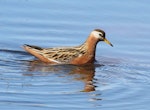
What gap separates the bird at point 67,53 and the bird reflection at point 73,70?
0.21 metres

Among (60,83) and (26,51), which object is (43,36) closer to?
(26,51)

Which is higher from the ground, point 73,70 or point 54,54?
point 54,54

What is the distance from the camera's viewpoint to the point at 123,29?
1911 centimetres

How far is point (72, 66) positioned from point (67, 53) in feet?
1.41

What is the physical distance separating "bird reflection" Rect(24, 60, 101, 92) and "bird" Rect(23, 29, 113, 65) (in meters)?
0.21

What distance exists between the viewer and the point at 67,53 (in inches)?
668

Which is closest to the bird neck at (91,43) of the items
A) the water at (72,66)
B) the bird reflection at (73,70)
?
the water at (72,66)

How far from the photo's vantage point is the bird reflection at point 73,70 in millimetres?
15227

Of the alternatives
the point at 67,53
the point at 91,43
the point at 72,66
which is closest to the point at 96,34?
the point at 91,43

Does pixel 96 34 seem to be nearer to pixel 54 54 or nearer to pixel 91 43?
pixel 91 43

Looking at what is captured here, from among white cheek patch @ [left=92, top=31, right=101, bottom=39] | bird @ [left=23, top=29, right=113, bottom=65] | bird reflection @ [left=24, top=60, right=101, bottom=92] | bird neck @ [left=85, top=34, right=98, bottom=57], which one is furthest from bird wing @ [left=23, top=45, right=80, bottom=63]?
white cheek patch @ [left=92, top=31, right=101, bottom=39]

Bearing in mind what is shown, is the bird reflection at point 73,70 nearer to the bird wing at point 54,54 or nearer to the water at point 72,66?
the water at point 72,66

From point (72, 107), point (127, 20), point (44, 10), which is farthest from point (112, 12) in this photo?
point (72, 107)

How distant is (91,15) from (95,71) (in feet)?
12.7
